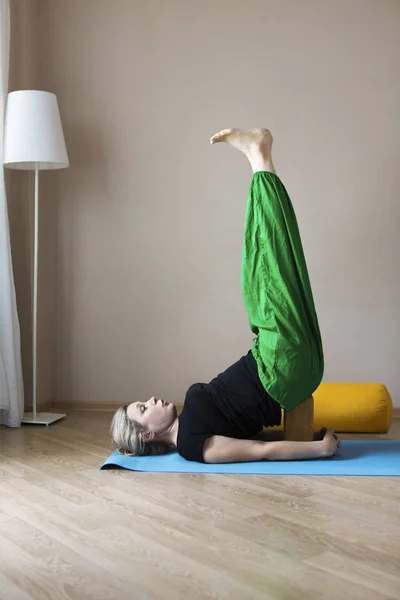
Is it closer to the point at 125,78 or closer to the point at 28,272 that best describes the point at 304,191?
the point at 125,78

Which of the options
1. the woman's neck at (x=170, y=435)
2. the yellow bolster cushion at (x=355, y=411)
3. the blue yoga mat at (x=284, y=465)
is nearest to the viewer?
the blue yoga mat at (x=284, y=465)

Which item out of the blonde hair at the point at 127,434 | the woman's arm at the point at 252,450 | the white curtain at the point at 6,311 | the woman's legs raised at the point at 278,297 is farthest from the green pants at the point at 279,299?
the white curtain at the point at 6,311

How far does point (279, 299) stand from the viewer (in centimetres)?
324

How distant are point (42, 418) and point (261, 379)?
1.57 metres

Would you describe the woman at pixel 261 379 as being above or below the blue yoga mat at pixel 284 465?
above

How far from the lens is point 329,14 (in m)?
4.50

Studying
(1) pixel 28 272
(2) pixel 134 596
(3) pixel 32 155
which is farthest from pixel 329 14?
(2) pixel 134 596

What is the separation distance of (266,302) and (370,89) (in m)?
1.90

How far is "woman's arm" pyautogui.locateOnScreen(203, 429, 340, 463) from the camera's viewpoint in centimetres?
313

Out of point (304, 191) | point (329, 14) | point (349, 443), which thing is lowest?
point (349, 443)

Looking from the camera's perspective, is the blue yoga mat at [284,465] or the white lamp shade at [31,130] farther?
the white lamp shade at [31,130]

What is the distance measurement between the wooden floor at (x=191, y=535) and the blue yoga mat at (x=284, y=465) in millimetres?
71

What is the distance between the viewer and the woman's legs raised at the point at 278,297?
10.4 ft

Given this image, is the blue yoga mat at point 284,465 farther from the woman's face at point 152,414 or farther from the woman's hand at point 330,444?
the woman's face at point 152,414
